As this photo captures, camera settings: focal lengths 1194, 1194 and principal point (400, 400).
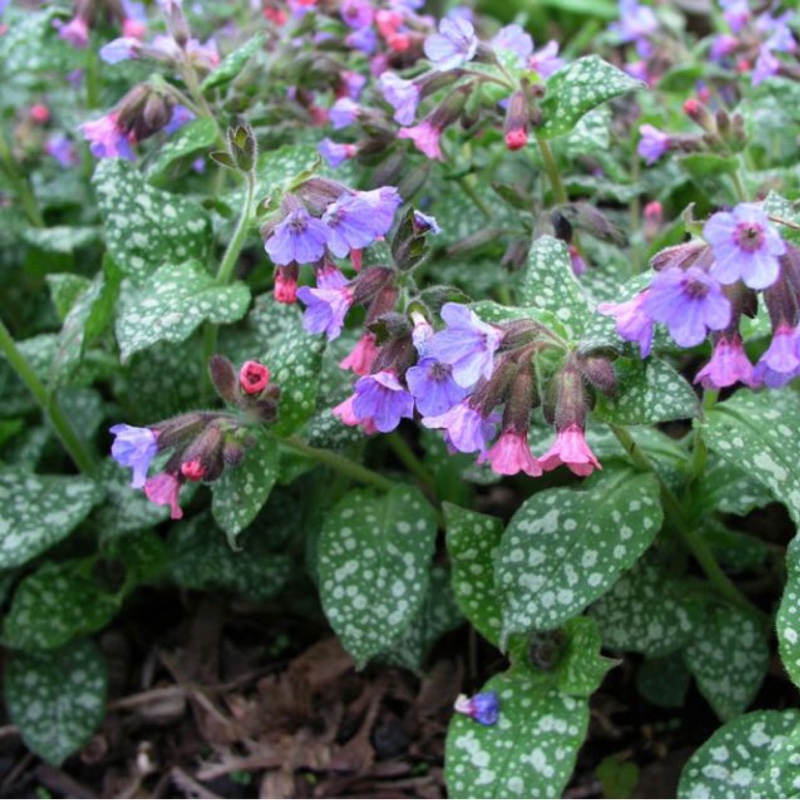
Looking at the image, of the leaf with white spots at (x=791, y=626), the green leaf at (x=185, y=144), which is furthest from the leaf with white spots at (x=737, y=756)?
the green leaf at (x=185, y=144)

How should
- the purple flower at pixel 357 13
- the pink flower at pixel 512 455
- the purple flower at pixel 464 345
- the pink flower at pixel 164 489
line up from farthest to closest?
the purple flower at pixel 357 13, the pink flower at pixel 164 489, the pink flower at pixel 512 455, the purple flower at pixel 464 345

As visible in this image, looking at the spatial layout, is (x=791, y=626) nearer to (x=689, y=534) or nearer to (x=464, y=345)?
(x=689, y=534)

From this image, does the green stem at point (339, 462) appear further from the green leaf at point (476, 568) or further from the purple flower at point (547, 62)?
the purple flower at point (547, 62)

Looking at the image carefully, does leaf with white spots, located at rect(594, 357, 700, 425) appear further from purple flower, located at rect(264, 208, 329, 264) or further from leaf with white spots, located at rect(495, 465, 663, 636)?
purple flower, located at rect(264, 208, 329, 264)

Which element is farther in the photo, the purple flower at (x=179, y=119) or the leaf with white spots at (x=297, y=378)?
the purple flower at (x=179, y=119)

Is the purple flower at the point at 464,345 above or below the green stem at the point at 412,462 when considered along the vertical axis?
above

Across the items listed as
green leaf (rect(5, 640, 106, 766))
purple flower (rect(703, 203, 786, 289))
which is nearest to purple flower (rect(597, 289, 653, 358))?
purple flower (rect(703, 203, 786, 289))

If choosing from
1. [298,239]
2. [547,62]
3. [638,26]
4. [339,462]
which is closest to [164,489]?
[339,462]

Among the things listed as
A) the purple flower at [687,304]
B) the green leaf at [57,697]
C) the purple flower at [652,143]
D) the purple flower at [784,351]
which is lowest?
the green leaf at [57,697]
